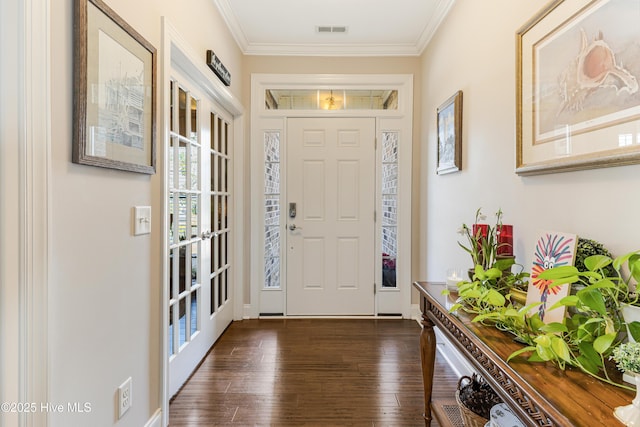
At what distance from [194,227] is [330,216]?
1.39 m

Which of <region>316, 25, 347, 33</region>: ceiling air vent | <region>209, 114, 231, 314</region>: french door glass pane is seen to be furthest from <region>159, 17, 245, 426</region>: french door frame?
<region>316, 25, 347, 33</region>: ceiling air vent

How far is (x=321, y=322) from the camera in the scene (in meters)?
3.14

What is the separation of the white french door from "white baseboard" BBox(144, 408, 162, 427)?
0.93ft

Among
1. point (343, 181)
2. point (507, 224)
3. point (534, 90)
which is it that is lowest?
point (507, 224)

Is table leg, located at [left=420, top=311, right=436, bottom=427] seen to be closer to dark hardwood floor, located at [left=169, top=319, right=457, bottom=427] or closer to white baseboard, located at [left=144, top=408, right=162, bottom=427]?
dark hardwood floor, located at [left=169, top=319, right=457, bottom=427]

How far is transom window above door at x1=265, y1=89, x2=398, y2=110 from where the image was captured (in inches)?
127

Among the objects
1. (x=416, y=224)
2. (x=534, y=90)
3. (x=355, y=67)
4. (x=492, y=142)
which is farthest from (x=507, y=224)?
(x=355, y=67)

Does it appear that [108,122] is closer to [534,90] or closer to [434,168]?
[534,90]

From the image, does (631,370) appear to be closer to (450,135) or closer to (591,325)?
(591,325)

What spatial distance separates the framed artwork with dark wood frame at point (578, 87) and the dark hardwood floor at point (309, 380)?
1.48 meters

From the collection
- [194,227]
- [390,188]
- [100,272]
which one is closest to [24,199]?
[100,272]

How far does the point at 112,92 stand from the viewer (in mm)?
1215

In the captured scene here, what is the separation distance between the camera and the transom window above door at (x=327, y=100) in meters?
3.23

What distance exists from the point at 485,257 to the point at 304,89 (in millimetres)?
2408
